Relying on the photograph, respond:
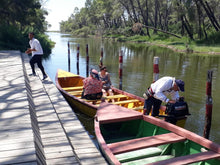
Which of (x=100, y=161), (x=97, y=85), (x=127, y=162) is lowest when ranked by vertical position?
(x=127, y=162)

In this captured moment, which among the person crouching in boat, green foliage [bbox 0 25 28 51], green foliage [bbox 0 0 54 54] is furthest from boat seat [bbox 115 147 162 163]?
green foliage [bbox 0 25 28 51]

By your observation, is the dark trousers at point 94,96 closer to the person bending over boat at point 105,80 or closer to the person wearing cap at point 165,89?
the person bending over boat at point 105,80

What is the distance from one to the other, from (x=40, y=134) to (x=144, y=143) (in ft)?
6.74

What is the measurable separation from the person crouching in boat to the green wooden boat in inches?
61.2

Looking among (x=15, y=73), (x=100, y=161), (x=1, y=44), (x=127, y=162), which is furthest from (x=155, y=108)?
(x=1, y=44)

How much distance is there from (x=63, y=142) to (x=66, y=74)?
26.0ft

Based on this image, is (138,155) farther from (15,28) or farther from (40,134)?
(15,28)

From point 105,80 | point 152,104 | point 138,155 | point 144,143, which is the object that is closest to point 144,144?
point 144,143

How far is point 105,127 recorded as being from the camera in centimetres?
641

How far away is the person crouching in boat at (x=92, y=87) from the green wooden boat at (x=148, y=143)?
1.55 metres

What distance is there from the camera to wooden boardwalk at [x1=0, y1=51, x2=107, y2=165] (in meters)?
3.34

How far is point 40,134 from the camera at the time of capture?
4.70 meters

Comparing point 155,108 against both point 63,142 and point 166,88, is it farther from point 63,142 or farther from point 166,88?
point 63,142

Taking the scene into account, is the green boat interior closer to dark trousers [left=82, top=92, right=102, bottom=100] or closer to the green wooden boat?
the green wooden boat
